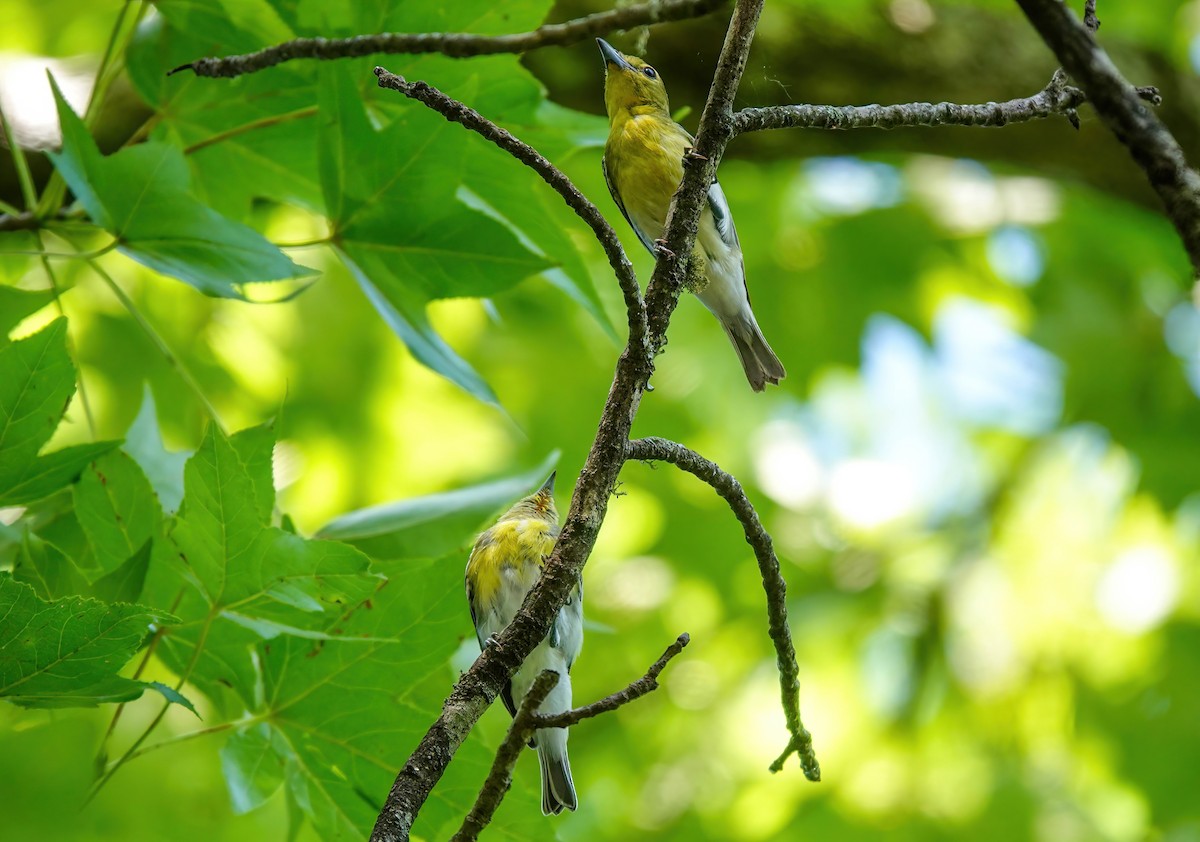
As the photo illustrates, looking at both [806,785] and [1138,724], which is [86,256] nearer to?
[806,785]

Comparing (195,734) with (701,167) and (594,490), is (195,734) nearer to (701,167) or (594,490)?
(594,490)

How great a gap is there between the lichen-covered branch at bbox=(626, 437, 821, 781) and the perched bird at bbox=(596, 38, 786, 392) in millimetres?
1086

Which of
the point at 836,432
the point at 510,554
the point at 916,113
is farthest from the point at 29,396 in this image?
the point at 836,432

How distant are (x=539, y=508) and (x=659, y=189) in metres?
1.19

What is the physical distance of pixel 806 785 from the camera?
5.29 m

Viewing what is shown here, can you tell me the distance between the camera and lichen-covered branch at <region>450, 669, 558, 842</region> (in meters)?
1.09

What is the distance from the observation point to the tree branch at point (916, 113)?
47.6 inches

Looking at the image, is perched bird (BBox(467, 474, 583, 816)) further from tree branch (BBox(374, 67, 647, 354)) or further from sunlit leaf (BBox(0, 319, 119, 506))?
tree branch (BBox(374, 67, 647, 354))

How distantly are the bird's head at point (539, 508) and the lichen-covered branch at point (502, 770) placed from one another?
2301 millimetres

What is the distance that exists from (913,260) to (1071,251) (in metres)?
1.18

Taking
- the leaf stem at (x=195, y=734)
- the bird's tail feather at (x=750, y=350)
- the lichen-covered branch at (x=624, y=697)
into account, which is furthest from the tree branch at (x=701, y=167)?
the bird's tail feather at (x=750, y=350)

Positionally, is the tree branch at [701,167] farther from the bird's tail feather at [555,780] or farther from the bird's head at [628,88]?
the bird's tail feather at [555,780]

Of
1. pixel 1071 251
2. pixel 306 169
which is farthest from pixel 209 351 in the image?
pixel 1071 251

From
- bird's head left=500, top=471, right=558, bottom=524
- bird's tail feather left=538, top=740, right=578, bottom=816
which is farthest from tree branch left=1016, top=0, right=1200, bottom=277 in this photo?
bird's head left=500, top=471, right=558, bottom=524
